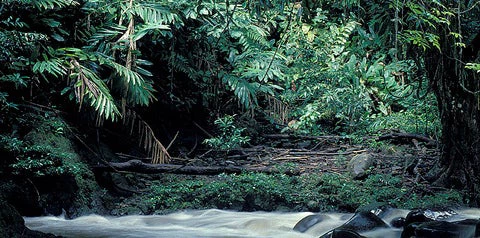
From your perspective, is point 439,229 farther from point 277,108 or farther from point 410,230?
point 277,108

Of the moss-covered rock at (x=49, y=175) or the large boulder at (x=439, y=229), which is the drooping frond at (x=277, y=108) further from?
the large boulder at (x=439, y=229)

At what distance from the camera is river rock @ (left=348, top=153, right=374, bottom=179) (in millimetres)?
6918

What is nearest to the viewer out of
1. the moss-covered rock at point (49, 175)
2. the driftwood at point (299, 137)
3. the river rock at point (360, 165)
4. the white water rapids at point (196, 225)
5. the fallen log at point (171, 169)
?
the white water rapids at point (196, 225)

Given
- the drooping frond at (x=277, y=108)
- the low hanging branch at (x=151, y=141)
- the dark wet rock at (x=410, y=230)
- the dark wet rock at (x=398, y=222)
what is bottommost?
the dark wet rock at (x=398, y=222)

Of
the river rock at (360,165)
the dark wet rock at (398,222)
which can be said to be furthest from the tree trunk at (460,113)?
the river rock at (360,165)

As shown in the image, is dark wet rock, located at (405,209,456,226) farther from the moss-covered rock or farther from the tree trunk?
the moss-covered rock

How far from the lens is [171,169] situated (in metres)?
6.61

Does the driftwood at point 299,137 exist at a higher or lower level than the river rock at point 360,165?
higher

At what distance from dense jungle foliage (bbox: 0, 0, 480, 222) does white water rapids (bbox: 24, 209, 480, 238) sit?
0.38 meters

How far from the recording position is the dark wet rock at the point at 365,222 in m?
4.61

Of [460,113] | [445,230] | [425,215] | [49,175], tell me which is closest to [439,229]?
[445,230]

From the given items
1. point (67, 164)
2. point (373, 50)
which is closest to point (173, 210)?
point (67, 164)

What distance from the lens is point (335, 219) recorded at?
5.42 m

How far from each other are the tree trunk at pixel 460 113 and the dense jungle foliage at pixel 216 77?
0.04 feet
